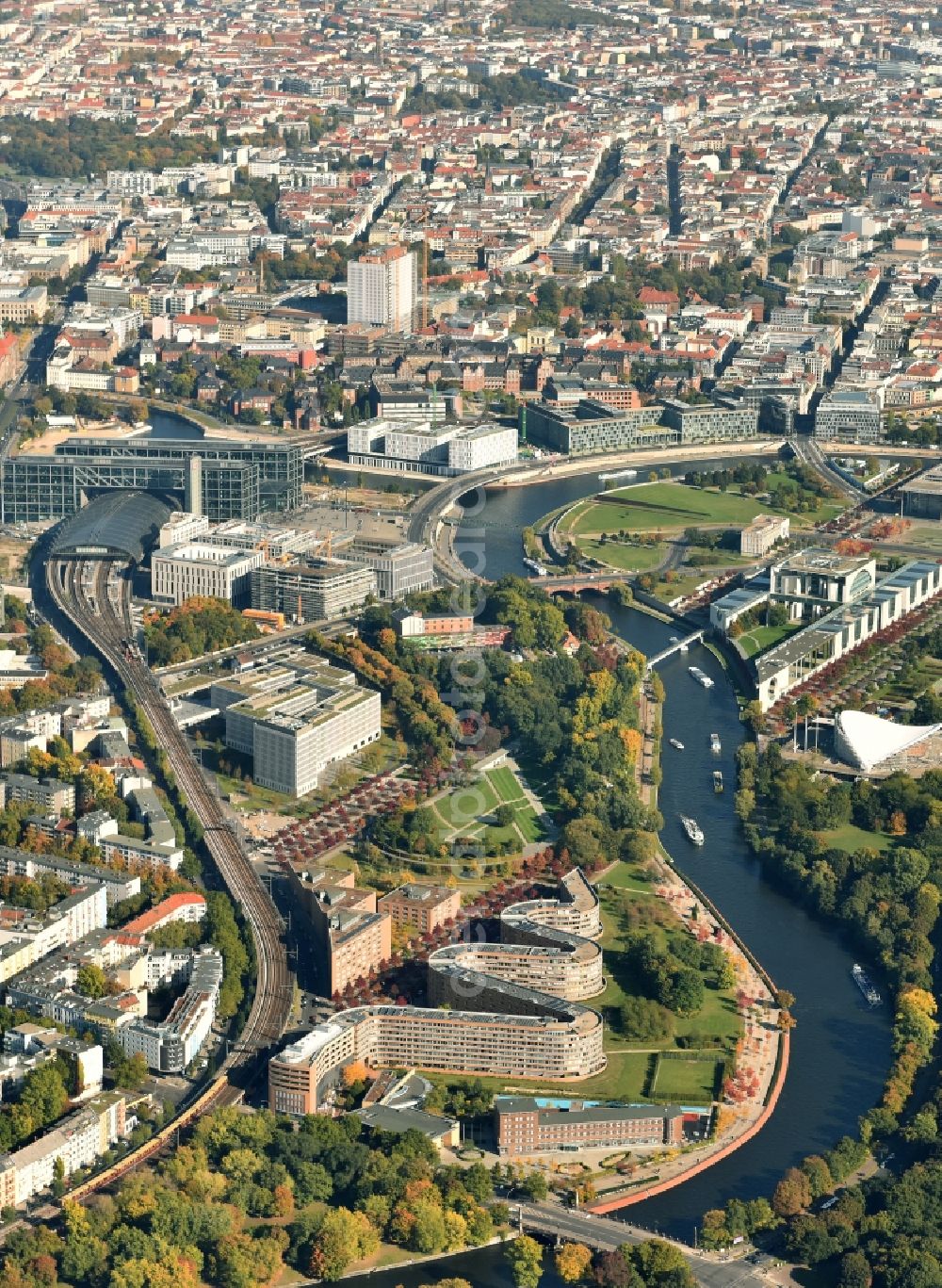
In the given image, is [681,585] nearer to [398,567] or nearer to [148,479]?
[398,567]

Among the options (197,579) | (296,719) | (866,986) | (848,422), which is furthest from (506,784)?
(848,422)

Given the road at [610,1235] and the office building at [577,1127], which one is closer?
the road at [610,1235]

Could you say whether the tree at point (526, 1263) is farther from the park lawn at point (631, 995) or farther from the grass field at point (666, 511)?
the grass field at point (666, 511)

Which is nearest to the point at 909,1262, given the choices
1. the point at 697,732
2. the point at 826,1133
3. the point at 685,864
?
the point at 826,1133

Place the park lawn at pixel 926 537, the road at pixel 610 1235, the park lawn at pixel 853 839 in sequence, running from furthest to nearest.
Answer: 1. the park lawn at pixel 926 537
2. the park lawn at pixel 853 839
3. the road at pixel 610 1235

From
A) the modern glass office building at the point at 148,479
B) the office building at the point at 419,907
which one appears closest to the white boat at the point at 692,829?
the office building at the point at 419,907
